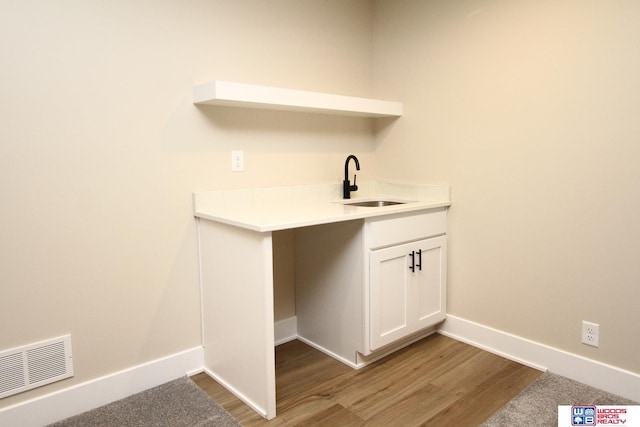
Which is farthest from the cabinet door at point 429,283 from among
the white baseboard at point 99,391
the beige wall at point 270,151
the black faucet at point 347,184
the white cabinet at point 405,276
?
the white baseboard at point 99,391

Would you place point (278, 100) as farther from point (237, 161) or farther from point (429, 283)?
point (429, 283)

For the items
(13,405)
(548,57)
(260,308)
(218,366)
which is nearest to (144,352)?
(218,366)

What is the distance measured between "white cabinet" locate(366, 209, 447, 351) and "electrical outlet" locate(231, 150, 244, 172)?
2.56 feet

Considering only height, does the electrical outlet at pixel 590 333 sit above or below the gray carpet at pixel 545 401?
above

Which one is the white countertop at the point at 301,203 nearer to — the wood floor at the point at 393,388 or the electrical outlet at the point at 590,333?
the wood floor at the point at 393,388

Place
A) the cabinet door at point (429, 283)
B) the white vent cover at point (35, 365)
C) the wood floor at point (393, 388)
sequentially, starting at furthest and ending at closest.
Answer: the cabinet door at point (429, 283) < the wood floor at point (393, 388) < the white vent cover at point (35, 365)

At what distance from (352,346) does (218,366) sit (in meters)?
0.69

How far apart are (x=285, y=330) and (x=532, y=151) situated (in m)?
1.69

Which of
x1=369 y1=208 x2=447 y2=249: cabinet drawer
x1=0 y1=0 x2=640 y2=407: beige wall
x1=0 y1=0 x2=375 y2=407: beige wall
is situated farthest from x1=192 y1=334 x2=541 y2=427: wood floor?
x1=369 y1=208 x2=447 y2=249: cabinet drawer

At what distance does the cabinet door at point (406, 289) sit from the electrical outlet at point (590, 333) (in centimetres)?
75

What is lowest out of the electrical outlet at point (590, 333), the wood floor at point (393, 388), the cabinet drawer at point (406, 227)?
the wood floor at point (393, 388)

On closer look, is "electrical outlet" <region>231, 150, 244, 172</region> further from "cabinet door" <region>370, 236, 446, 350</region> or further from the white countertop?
"cabinet door" <region>370, 236, 446, 350</region>

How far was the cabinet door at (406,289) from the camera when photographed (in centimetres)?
225

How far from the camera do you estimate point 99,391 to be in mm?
1973
